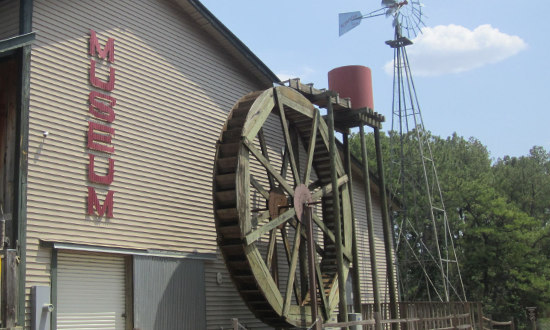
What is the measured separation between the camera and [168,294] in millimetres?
12430

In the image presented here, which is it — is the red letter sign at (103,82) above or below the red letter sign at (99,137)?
above

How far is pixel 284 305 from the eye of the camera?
12953mm

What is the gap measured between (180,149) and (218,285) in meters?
3.08

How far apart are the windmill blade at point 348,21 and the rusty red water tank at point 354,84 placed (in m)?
3.86

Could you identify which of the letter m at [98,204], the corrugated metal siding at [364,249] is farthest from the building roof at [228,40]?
the corrugated metal siding at [364,249]

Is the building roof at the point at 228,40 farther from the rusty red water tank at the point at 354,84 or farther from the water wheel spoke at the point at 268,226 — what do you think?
the water wheel spoke at the point at 268,226

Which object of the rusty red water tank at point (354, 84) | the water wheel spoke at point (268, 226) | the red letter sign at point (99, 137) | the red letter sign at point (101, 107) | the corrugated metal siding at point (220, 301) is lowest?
the corrugated metal siding at point (220, 301)

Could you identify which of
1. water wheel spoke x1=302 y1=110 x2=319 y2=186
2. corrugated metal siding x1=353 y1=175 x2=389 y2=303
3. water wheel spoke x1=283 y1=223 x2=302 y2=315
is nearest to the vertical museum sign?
water wheel spoke x1=283 y1=223 x2=302 y2=315

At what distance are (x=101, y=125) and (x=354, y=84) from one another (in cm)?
762

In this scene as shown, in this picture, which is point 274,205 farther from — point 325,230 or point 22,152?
point 22,152

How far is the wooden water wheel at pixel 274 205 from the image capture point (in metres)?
12.3

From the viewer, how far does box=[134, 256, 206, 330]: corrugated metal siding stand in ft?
38.7

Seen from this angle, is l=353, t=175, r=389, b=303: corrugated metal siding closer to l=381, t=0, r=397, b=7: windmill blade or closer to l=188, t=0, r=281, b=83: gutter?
l=188, t=0, r=281, b=83: gutter

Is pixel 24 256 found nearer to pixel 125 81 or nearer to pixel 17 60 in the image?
pixel 17 60
